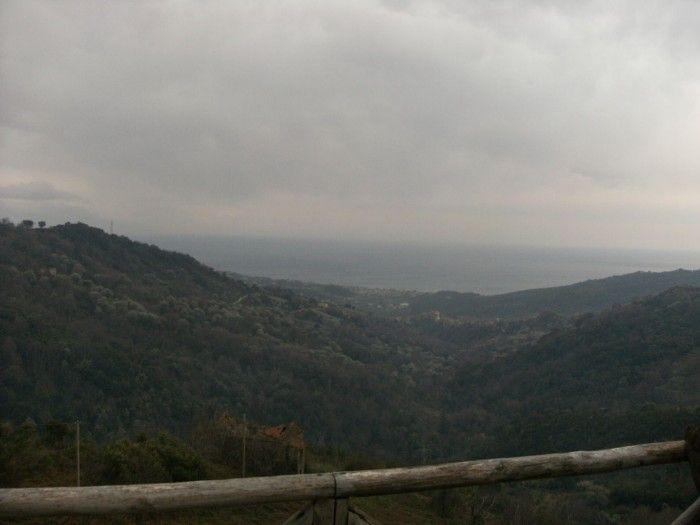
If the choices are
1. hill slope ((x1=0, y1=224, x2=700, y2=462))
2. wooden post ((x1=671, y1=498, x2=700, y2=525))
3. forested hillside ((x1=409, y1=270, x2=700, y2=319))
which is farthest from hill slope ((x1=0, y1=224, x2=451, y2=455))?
wooden post ((x1=671, y1=498, x2=700, y2=525))

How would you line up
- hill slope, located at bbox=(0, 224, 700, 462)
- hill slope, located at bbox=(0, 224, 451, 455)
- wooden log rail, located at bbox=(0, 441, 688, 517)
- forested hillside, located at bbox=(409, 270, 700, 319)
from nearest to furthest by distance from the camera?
wooden log rail, located at bbox=(0, 441, 688, 517) → hill slope, located at bbox=(0, 224, 700, 462) → hill slope, located at bbox=(0, 224, 451, 455) → forested hillside, located at bbox=(409, 270, 700, 319)

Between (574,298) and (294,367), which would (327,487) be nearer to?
(294,367)

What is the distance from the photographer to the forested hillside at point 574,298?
7100cm

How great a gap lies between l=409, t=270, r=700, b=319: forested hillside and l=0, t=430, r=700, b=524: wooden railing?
234 feet

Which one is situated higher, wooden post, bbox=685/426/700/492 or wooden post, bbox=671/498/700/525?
wooden post, bbox=685/426/700/492

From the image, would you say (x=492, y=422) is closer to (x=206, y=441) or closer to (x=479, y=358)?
(x=479, y=358)

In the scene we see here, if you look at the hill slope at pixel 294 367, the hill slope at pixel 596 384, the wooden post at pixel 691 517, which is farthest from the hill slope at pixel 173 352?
the wooden post at pixel 691 517

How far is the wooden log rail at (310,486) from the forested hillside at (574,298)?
2812 inches

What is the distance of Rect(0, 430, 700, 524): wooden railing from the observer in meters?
1.62

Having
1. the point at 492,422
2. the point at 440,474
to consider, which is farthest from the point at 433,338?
the point at 440,474

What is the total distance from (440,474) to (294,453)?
882cm

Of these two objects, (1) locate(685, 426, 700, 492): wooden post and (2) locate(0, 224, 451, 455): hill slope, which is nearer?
(1) locate(685, 426, 700, 492): wooden post

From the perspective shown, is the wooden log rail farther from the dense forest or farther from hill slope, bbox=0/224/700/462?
hill slope, bbox=0/224/700/462

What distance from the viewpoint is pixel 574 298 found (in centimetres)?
7550
